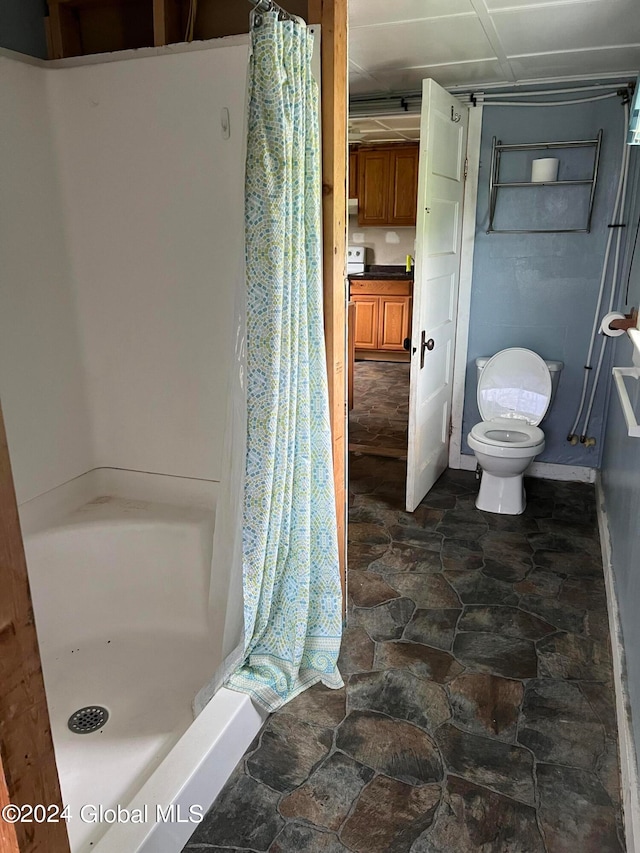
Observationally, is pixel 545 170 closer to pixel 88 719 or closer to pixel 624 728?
pixel 624 728

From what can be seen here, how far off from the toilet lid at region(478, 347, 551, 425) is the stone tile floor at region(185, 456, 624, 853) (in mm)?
812

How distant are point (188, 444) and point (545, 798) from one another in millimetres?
1609

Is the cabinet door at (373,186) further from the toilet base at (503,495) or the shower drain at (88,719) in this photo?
the shower drain at (88,719)

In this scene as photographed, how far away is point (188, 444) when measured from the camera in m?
2.35

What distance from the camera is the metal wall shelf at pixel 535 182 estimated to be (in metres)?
3.17

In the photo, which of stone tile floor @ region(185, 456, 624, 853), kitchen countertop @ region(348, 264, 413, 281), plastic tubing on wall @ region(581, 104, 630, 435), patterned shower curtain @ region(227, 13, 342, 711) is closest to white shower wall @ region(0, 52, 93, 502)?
patterned shower curtain @ region(227, 13, 342, 711)

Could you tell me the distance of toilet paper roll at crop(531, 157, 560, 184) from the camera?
126 inches

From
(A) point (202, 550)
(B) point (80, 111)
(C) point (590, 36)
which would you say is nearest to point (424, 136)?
(C) point (590, 36)

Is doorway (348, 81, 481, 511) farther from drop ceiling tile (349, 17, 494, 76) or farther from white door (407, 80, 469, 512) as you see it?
drop ceiling tile (349, 17, 494, 76)

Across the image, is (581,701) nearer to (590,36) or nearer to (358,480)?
(358,480)

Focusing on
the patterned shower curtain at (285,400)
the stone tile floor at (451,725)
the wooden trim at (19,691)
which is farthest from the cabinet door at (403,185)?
the wooden trim at (19,691)

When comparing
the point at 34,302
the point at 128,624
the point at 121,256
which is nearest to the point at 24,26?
A: the point at 121,256

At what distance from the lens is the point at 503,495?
3285 mm

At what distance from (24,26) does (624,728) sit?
2.90 meters
